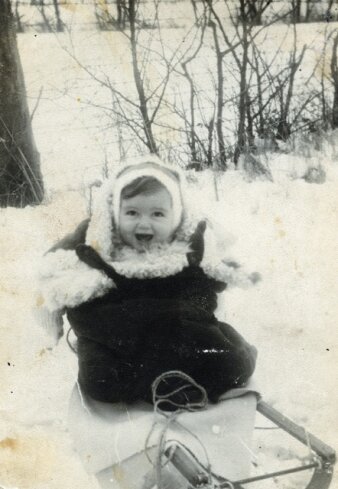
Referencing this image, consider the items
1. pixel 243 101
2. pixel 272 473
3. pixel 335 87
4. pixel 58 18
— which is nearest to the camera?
pixel 272 473

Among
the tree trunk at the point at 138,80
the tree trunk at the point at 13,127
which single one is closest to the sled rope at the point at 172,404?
the tree trunk at the point at 138,80

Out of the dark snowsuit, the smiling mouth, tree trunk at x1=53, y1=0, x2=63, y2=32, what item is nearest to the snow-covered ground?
tree trunk at x1=53, y1=0, x2=63, y2=32

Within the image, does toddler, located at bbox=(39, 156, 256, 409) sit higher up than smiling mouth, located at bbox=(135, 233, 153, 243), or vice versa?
smiling mouth, located at bbox=(135, 233, 153, 243)

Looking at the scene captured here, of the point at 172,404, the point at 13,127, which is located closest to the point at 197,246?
the point at 172,404

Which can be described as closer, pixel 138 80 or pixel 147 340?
pixel 147 340

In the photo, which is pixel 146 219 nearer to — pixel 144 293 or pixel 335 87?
pixel 144 293

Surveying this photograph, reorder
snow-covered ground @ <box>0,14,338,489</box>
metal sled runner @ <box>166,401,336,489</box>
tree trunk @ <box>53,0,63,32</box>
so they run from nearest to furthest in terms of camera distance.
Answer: metal sled runner @ <box>166,401,336,489</box>, snow-covered ground @ <box>0,14,338,489</box>, tree trunk @ <box>53,0,63,32</box>

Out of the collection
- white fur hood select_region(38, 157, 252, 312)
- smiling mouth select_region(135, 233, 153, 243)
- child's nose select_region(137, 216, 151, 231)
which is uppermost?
child's nose select_region(137, 216, 151, 231)

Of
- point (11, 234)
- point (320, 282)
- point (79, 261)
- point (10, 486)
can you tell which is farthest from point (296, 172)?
point (10, 486)

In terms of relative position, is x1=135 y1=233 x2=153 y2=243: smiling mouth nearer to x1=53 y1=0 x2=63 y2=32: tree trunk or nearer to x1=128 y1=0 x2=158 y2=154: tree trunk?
x1=128 y1=0 x2=158 y2=154: tree trunk

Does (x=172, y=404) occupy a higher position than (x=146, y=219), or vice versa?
(x=146, y=219)
